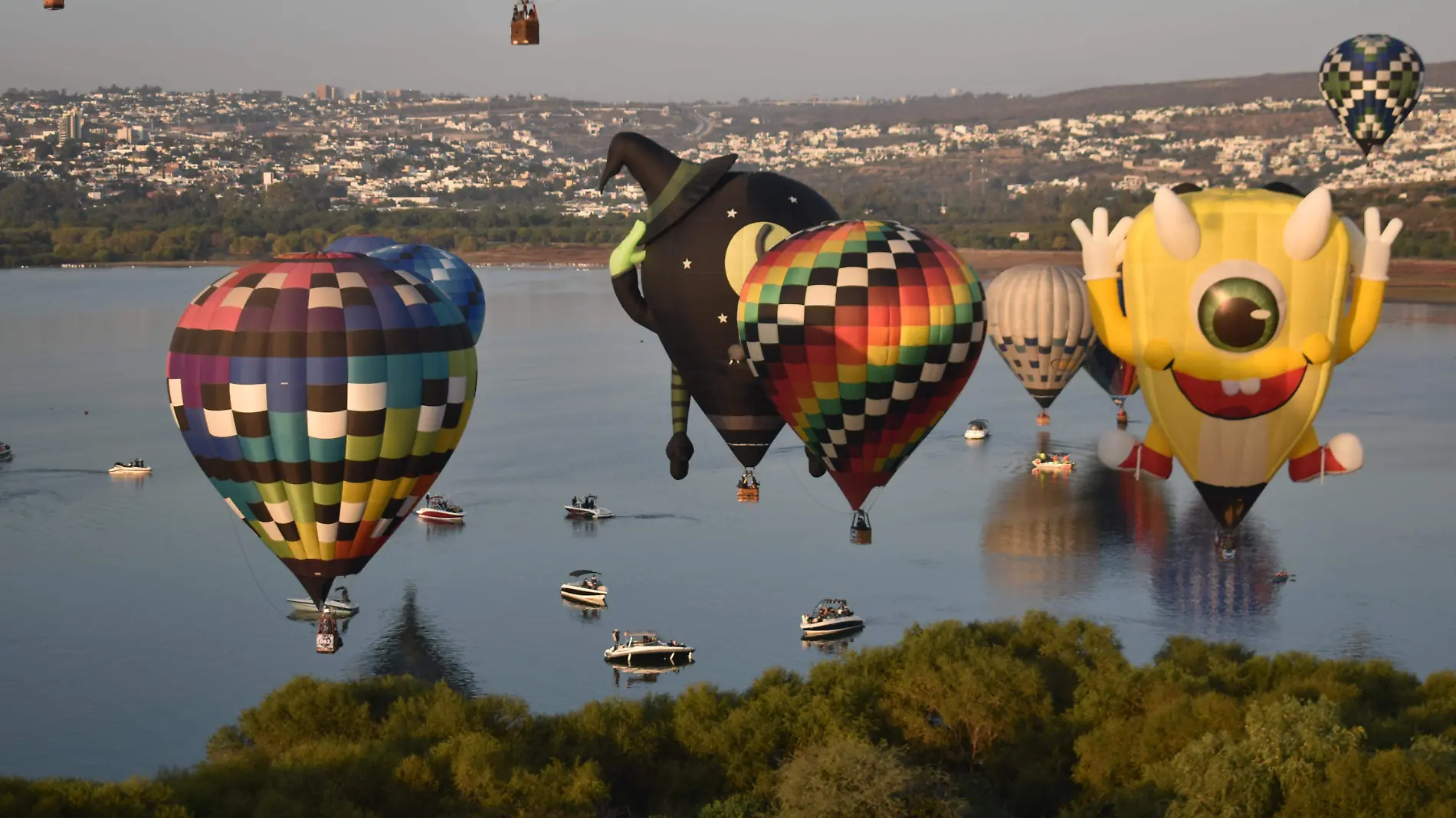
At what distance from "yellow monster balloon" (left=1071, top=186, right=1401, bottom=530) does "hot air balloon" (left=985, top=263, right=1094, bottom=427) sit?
66.8 feet

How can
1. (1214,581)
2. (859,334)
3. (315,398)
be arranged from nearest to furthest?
(315,398) → (859,334) → (1214,581)

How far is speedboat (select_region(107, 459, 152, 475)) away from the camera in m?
44.2

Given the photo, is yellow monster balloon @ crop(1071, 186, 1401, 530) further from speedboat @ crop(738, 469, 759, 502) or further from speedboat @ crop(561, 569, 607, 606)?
speedboat @ crop(561, 569, 607, 606)

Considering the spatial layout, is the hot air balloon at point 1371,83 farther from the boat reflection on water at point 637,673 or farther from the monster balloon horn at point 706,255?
the boat reflection on water at point 637,673

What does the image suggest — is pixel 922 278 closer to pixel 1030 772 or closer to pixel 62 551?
pixel 1030 772

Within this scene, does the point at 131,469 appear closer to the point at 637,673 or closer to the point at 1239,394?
the point at 637,673

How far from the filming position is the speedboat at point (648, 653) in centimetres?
2786

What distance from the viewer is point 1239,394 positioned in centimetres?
2223

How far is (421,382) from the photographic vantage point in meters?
21.5

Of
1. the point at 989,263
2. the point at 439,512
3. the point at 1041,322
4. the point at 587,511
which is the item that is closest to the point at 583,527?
the point at 587,511

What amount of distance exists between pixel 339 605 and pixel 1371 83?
2727cm

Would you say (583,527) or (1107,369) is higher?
(1107,369)

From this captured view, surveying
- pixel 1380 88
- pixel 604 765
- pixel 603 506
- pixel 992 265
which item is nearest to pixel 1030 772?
A: pixel 604 765

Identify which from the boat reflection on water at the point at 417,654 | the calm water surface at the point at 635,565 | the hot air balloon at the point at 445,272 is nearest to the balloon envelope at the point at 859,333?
the calm water surface at the point at 635,565
